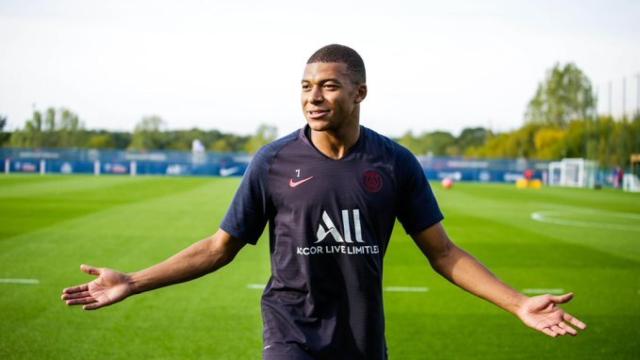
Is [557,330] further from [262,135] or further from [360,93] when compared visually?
[262,135]

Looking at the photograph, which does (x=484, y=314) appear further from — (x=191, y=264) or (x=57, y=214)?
(x=57, y=214)

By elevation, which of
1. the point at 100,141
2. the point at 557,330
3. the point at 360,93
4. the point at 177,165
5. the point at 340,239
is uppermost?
the point at 100,141

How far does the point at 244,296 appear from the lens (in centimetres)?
1040

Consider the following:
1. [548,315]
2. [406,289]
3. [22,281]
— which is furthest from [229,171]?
[548,315]

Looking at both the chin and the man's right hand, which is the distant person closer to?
the chin

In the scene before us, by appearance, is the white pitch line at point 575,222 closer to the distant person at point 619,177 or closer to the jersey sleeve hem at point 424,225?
the jersey sleeve hem at point 424,225

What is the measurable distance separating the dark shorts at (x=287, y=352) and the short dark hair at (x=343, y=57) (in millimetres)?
1444

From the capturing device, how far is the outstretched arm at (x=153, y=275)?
389 centimetres

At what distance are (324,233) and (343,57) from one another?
3.09 feet

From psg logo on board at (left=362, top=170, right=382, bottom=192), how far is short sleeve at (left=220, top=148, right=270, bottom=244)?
536mm

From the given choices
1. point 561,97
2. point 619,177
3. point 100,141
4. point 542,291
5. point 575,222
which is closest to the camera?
point 542,291

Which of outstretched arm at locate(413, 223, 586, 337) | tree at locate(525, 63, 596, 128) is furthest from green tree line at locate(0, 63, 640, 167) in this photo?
outstretched arm at locate(413, 223, 586, 337)

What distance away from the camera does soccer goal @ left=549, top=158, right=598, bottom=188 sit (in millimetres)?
59469

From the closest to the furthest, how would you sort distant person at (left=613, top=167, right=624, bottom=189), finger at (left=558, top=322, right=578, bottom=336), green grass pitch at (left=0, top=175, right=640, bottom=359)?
finger at (left=558, top=322, right=578, bottom=336)
green grass pitch at (left=0, top=175, right=640, bottom=359)
distant person at (left=613, top=167, right=624, bottom=189)
